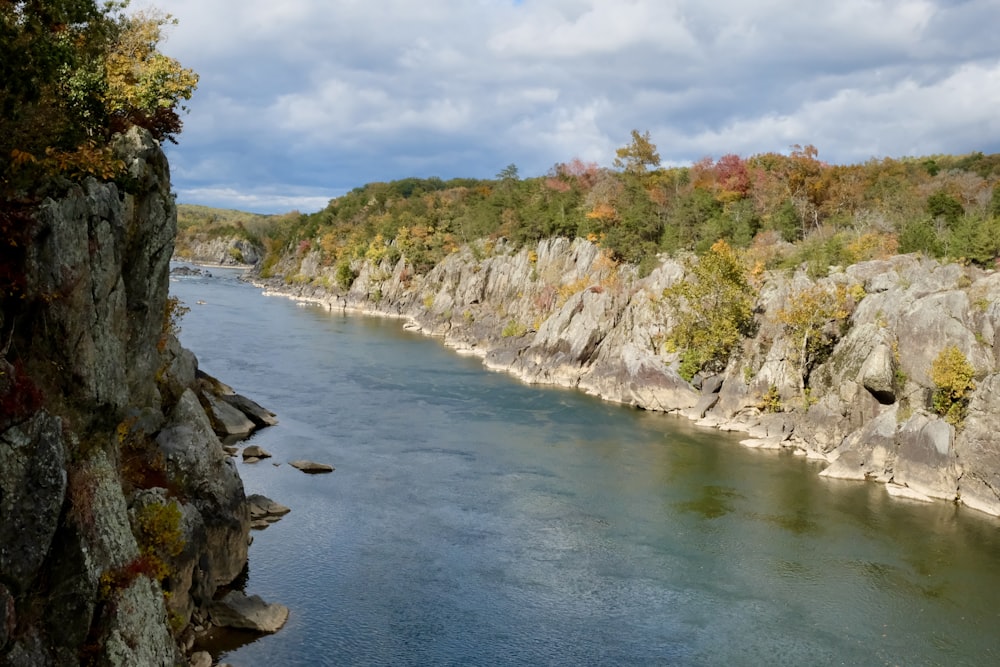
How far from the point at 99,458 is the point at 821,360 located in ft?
167

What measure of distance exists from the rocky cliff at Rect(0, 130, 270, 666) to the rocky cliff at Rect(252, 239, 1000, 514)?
3866 centimetres

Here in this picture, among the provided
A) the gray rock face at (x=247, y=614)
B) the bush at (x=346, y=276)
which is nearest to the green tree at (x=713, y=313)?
the gray rock face at (x=247, y=614)

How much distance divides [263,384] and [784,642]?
163 feet

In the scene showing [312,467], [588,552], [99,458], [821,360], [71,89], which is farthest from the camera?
[821,360]

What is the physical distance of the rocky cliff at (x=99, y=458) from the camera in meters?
16.0

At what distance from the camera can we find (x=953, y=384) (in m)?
44.8

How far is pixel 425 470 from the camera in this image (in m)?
44.3

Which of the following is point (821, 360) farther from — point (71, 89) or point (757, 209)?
point (71, 89)

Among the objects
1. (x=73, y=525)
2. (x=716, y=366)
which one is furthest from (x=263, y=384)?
(x=73, y=525)

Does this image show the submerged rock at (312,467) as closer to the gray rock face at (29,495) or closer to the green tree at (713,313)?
the gray rock face at (29,495)

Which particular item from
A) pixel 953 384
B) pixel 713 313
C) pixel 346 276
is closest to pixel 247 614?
pixel 953 384

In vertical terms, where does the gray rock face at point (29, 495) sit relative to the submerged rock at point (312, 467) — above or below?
above

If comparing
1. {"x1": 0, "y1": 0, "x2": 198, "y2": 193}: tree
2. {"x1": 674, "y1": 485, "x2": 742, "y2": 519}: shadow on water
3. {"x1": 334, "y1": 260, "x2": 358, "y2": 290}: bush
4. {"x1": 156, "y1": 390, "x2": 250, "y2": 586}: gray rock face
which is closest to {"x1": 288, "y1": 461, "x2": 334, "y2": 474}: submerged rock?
{"x1": 156, "y1": 390, "x2": 250, "y2": 586}: gray rock face

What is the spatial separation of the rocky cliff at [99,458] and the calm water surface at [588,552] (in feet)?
15.4
